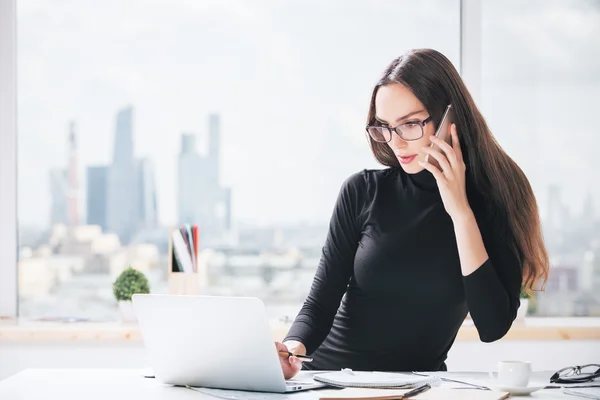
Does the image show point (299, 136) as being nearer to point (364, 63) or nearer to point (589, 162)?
point (364, 63)

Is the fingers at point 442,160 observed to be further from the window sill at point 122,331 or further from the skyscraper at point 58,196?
the skyscraper at point 58,196

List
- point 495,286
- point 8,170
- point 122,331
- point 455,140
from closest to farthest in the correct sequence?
point 495,286 → point 455,140 → point 122,331 → point 8,170

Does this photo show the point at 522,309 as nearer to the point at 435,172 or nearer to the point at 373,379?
the point at 435,172

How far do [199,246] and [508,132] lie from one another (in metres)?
1.51

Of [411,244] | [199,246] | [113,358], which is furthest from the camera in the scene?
[199,246]

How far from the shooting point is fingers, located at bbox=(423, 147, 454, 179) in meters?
2.15

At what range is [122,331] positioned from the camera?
3328mm

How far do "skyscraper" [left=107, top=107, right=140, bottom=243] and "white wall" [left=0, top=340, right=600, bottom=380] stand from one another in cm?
58

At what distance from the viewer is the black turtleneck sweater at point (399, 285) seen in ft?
7.18

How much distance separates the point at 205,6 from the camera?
12.3 feet

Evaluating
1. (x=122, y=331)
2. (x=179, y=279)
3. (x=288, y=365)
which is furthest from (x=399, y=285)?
(x=122, y=331)

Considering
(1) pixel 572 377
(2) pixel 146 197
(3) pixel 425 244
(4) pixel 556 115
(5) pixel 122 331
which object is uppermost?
(4) pixel 556 115

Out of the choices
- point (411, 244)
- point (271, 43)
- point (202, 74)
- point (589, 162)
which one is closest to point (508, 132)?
point (589, 162)

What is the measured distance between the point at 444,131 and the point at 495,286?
0.44m
